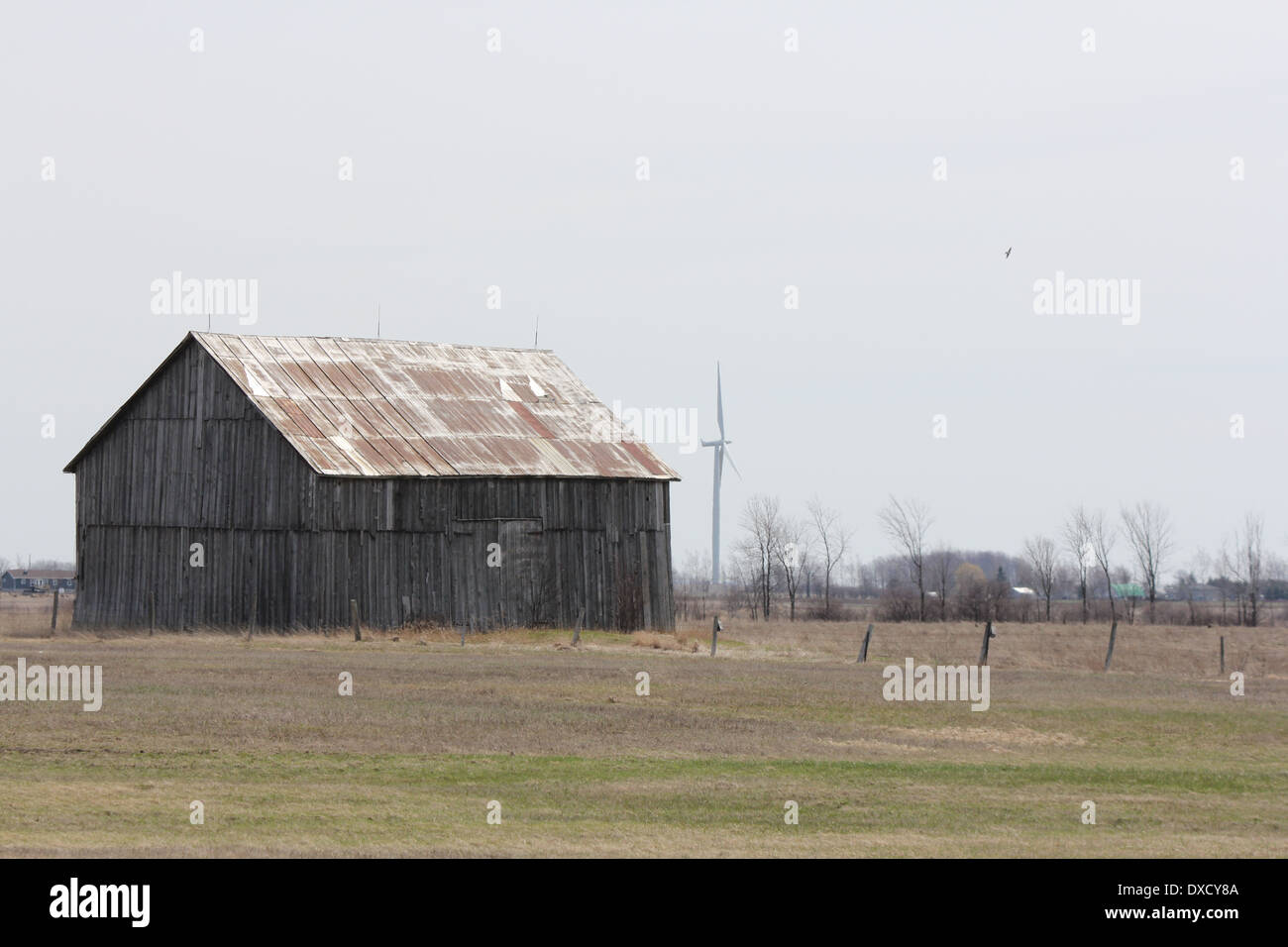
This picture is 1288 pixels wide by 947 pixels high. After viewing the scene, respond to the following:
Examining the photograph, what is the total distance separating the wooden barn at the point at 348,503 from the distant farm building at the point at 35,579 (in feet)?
279

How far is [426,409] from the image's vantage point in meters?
51.9

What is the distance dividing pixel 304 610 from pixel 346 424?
6202 mm

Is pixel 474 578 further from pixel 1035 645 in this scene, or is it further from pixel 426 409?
pixel 1035 645

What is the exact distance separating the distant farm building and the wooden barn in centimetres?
8496

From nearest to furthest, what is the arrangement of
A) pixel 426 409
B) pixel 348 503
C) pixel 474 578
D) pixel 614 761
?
pixel 614 761 → pixel 348 503 → pixel 474 578 → pixel 426 409

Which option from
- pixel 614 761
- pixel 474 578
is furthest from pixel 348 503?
pixel 614 761

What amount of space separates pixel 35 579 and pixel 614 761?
131392 millimetres

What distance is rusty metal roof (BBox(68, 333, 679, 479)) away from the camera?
48.1m

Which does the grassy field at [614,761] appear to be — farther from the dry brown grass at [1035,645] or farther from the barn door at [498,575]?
the barn door at [498,575]

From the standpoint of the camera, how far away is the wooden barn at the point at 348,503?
46406 millimetres

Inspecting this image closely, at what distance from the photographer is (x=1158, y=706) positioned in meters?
31.9

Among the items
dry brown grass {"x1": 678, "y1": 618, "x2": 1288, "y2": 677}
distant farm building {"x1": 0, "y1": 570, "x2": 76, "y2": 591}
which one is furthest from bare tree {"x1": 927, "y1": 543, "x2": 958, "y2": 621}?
distant farm building {"x1": 0, "y1": 570, "x2": 76, "y2": 591}
